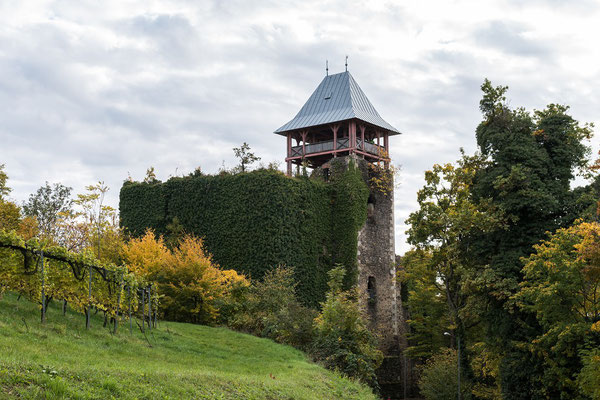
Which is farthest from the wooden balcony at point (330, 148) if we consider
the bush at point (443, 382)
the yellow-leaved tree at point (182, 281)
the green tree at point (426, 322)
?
the yellow-leaved tree at point (182, 281)

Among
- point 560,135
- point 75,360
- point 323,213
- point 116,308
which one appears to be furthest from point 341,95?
point 75,360

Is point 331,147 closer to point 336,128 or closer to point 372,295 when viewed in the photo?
point 336,128

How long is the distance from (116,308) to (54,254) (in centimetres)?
276

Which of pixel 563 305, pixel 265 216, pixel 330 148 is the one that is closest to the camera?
pixel 563 305

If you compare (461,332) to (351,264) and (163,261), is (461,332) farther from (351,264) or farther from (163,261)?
(163,261)

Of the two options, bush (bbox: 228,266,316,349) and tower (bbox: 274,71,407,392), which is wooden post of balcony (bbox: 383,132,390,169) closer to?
tower (bbox: 274,71,407,392)

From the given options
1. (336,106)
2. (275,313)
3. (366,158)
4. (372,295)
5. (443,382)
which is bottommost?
(443,382)

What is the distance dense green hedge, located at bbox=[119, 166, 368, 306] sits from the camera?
3138 cm

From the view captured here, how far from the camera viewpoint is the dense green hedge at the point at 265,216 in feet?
103

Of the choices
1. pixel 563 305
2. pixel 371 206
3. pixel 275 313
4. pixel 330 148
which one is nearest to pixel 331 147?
pixel 330 148

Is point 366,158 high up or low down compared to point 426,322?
up

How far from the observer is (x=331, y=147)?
36.8m

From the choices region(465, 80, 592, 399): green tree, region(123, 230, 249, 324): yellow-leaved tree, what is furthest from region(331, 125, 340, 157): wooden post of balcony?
region(123, 230, 249, 324): yellow-leaved tree

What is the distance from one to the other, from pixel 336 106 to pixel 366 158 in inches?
142
